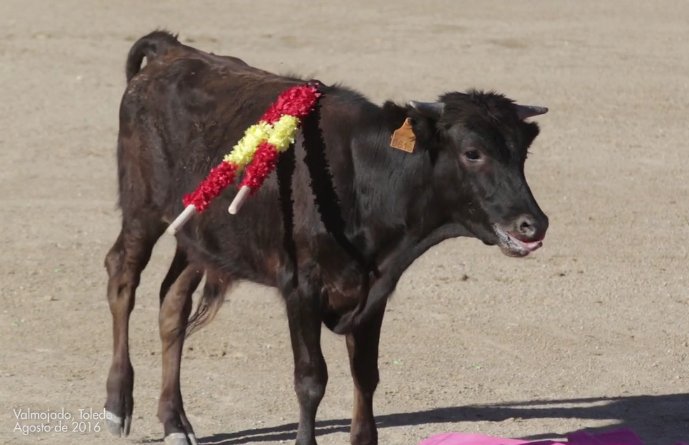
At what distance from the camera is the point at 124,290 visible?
→ 25.5 ft

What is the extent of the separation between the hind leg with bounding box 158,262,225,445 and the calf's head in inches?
59.0

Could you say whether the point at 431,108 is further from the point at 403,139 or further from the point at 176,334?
the point at 176,334

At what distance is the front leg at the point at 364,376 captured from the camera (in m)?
7.02

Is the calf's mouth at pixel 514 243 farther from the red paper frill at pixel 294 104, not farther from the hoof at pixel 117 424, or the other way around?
the hoof at pixel 117 424

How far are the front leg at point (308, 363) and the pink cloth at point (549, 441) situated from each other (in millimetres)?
529

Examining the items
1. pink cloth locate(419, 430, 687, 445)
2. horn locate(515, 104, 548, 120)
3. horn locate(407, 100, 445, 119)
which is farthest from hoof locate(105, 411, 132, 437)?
horn locate(515, 104, 548, 120)

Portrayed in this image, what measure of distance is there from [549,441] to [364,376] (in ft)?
2.95

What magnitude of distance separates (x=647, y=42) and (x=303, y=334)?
479 inches

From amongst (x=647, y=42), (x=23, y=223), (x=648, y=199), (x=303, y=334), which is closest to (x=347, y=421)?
(x=303, y=334)

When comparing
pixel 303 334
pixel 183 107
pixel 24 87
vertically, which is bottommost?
pixel 24 87

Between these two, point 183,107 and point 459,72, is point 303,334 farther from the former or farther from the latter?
point 459,72

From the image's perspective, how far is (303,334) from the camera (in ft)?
22.1

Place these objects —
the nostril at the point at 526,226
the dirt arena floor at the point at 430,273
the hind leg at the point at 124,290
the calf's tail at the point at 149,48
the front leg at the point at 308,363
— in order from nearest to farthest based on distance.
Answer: the nostril at the point at 526,226 < the front leg at the point at 308,363 < the hind leg at the point at 124,290 < the dirt arena floor at the point at 430,273 < the calf's tail at the point at 149,48

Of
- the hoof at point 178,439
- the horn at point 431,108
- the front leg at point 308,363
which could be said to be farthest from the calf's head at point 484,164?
the hoof at point 178,439
